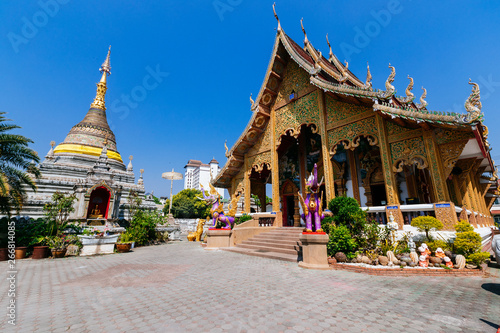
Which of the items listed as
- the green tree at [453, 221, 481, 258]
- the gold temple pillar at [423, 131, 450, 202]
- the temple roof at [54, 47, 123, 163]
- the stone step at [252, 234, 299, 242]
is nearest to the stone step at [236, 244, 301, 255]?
the stone step at [252, 234, 299, 242]

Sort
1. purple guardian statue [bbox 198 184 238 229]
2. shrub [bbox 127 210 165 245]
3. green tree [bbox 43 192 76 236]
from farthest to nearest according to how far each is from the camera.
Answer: shrub [bbox 127 210 165 245], purple guardian statue [bbox 198 184 238 229], green tree [bbox 43 192 76 236]

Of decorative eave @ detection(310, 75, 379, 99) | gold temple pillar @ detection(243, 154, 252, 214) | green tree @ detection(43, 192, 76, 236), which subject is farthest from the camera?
gold temple pillar @ detection(243, 154, 252, 214)

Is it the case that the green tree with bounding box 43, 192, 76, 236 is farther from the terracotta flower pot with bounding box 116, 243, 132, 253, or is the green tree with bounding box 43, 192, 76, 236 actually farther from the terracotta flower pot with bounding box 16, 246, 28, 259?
the terracotta flower pot with bounding box 116, 243, 132, 253

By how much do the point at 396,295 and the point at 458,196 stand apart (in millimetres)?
10820

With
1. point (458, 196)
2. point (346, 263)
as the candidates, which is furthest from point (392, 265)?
point (458, 196)

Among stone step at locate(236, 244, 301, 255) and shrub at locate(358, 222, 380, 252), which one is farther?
stone step at locate(236, 244, 301, 255)

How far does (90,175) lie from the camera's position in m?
18.3

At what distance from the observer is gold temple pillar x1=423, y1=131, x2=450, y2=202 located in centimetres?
652

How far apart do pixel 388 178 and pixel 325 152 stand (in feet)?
9.21

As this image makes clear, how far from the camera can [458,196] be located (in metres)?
10.9

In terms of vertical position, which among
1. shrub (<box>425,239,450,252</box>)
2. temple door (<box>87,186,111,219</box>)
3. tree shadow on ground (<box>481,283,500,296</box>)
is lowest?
tree shadow on ground (<box>481,283,500,296</box>)

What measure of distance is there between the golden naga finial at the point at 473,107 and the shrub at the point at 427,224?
2.91m

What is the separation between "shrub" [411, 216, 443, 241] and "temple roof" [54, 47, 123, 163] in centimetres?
2779

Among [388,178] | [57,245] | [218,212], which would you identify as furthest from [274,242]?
[57,245]
